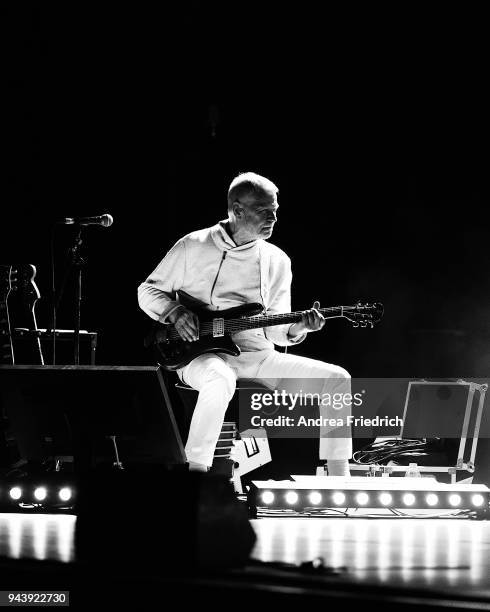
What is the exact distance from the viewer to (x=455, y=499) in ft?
8.87

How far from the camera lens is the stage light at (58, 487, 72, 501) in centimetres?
263

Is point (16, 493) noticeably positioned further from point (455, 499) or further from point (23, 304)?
point (23, 304)

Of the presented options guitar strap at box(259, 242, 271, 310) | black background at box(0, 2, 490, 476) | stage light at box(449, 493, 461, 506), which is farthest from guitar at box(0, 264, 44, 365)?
stage light at box(449, 493, 461, 506)

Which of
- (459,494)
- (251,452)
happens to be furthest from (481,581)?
(251,452)

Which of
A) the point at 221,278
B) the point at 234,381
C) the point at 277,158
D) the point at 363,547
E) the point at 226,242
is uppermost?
the point at 277,158

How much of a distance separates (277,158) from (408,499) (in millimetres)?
3067

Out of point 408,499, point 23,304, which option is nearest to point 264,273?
point 408,499

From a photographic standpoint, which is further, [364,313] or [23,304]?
[23,304]

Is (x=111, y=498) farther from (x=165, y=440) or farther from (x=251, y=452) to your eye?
(x=251, y=452)

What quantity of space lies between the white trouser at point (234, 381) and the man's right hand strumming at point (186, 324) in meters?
0.12

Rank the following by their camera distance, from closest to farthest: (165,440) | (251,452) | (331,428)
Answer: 1. (165,440)
2. (331,428)
3. (251,452)

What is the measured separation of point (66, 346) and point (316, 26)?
115 inches

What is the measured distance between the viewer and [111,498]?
1.72 meters

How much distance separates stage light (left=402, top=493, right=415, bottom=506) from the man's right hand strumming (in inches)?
47.1
